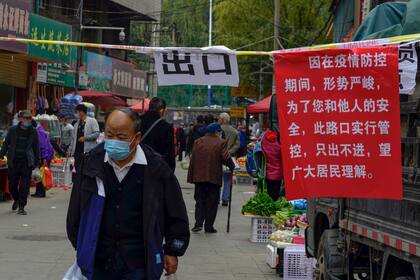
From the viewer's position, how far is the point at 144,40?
50.5 m

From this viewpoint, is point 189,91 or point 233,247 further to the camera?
point 189,91

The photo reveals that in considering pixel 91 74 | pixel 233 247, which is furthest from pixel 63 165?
pixel 91 74

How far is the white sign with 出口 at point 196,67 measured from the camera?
6680 mm

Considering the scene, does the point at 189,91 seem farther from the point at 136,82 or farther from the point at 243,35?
the point at 243,35

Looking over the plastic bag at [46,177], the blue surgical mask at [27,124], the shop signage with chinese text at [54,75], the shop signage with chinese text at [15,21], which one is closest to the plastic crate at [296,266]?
the blue surgical mask at [27,124]

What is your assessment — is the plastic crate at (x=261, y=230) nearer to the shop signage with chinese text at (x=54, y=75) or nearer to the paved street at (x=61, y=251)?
the paved street at (x=61, y=251)

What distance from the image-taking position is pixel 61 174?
64.3ft

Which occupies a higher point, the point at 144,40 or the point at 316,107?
the point at 144,40

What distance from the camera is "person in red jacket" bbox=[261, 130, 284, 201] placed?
14578 mm

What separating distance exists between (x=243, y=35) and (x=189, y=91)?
26.2 metres

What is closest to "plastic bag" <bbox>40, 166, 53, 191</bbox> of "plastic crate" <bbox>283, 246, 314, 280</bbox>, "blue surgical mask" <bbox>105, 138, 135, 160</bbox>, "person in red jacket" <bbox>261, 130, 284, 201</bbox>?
"person in red jacket" <bbox>261, 130, 284, 201</bbox>

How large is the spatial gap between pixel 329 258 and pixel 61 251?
4333 millimetres

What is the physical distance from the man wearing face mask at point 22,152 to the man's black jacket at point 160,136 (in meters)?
3.88

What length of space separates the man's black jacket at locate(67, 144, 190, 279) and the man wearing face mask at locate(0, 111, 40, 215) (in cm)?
909
